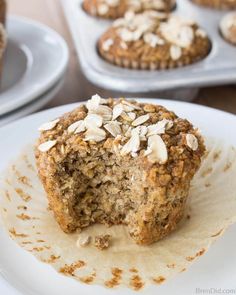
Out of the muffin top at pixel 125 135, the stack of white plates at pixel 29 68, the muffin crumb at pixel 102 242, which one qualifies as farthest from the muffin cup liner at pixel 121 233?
the stack of white plates at pixel 29 68

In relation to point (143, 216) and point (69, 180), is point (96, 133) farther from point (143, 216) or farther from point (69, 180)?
point (143, 216)

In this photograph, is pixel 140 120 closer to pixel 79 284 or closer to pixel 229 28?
pixel 79 284

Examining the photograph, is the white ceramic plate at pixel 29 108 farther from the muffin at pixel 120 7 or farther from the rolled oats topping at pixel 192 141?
the rolled oats topping at pixel 192 141

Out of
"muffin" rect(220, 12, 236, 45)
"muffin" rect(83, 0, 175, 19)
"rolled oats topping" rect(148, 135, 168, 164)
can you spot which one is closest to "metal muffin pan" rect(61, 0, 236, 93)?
"muffin" rect(220, 12, 236, 45)

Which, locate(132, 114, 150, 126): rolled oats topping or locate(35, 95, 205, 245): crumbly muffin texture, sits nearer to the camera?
locate(35, 95, 205, 245): crumbly muffin texture

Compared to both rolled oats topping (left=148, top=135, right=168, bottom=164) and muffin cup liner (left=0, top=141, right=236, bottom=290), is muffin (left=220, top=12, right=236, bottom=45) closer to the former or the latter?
muffin cup liner (left=0, top=141, right=236, bottom=290)

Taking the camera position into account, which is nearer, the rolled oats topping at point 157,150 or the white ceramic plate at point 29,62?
the rolled oats topping at point 157,150
